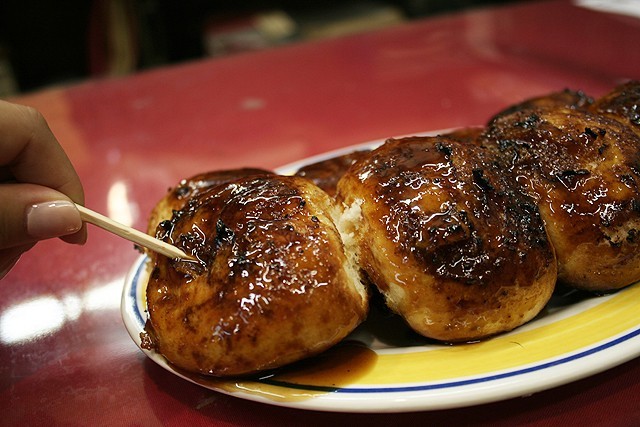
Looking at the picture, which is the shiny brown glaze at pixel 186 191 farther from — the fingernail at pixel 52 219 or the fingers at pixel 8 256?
the fingernail at pixel 52 219

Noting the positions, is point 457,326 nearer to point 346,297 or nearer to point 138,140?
point 346,297

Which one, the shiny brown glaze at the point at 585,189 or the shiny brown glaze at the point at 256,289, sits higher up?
the shiny brown glaze at the point at 585,189

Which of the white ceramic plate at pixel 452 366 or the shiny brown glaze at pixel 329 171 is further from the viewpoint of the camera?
the shiny brown glaze at pixel 329 171

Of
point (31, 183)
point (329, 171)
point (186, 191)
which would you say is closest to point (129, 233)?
point (31, 183)

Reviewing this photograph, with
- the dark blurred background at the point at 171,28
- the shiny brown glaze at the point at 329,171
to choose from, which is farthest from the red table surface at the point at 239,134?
the dark blurred background at the point at 171,28

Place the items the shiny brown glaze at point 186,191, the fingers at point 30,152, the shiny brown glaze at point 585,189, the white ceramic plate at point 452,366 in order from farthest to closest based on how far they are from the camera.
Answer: the shiny brown glaze at point 186,191 → the shiny brown glaze at point 585,189 → the fingers at point 30,152 → the white ceramic plate at point 452,366

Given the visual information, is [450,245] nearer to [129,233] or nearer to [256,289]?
[256,289]

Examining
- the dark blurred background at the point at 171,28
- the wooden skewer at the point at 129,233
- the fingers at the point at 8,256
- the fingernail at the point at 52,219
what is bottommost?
the dark blurred background at the point at 171,28

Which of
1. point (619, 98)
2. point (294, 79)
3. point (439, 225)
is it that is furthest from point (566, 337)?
point (294, 79)
